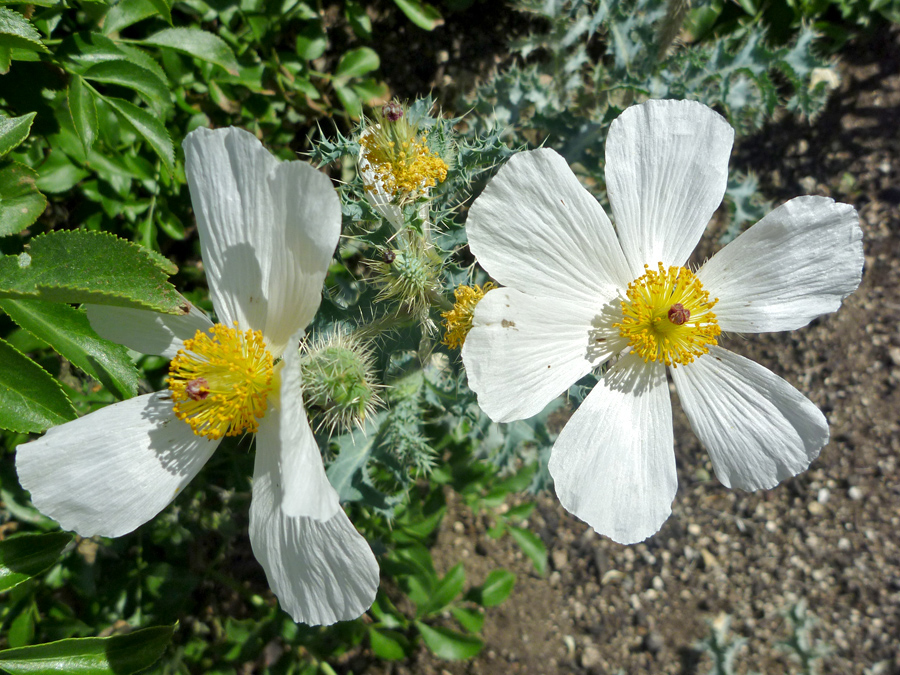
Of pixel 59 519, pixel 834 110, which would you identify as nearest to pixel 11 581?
pixel 59 519

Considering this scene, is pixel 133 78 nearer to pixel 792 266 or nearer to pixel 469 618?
pixel 792 266

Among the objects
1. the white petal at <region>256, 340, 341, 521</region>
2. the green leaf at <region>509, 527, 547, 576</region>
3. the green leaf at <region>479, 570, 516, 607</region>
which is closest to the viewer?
the white petal at <region>256, 340, 341, 521</region>

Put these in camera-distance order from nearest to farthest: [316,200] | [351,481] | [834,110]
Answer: [316,200], [351,481], [834,110]

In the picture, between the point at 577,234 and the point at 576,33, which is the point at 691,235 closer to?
the point at 577,234

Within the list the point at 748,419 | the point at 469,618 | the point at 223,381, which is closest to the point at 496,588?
the point at 469,618

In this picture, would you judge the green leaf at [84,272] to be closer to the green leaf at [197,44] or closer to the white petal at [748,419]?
the green leaf at [197,44]

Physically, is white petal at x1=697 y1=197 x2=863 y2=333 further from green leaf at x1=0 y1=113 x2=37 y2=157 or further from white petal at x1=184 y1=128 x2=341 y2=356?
green leaf at x1=0 y1=113 x2=37 y2=157

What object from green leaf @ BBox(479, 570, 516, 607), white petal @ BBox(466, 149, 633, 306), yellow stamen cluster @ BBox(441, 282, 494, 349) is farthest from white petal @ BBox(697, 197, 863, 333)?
green leaf @ BBox(479, 570, 516, 607)
